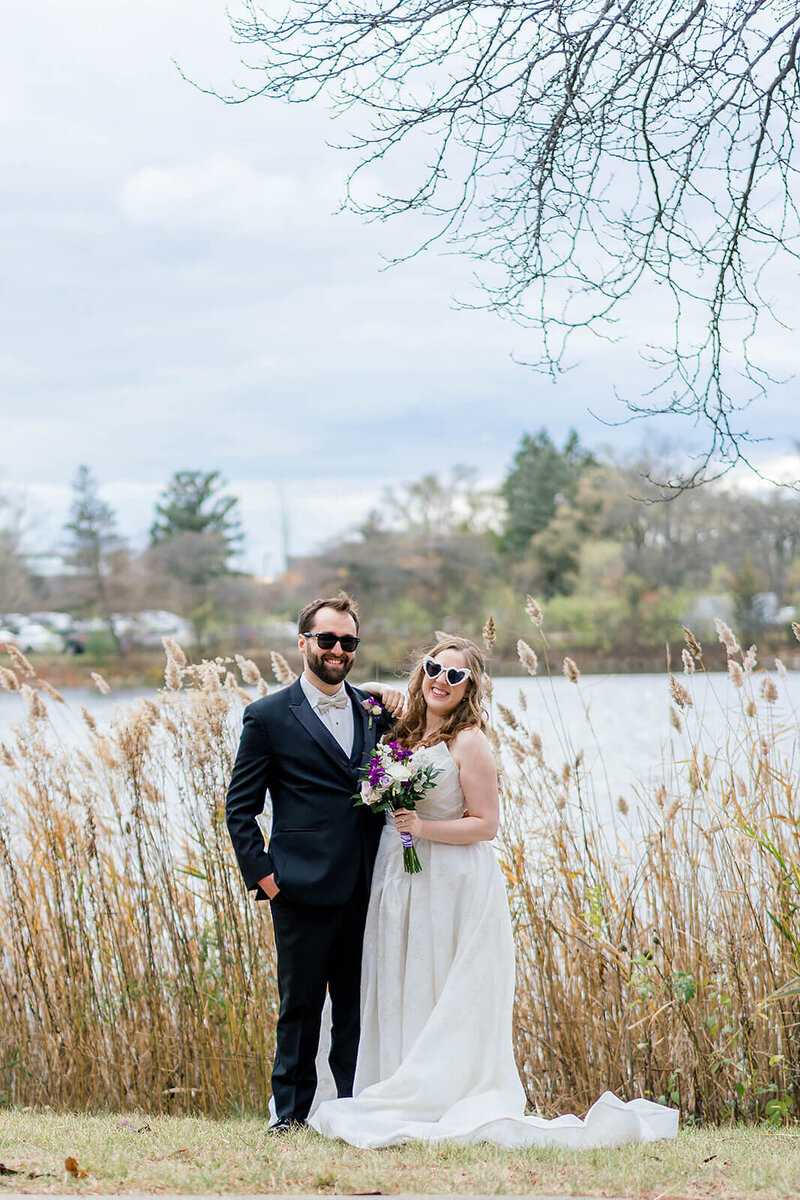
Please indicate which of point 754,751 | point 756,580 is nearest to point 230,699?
point 754,751

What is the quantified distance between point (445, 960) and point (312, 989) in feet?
1.66

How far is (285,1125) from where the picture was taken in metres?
4.58

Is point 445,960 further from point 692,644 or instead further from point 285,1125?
point 692,644

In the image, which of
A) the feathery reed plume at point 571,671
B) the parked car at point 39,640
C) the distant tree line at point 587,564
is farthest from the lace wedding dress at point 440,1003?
the parked car at point 39,640

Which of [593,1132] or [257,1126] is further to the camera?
[257,1126]

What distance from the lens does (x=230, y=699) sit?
619 cm

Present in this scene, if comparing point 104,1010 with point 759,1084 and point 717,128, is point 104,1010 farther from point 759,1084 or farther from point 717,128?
point 717,128

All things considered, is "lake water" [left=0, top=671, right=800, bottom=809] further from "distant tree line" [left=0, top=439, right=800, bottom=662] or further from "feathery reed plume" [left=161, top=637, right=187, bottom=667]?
"distant tree line" [left=0, top=439, right=800, bottom=662]

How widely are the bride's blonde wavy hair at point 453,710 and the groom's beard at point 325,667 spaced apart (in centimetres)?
28

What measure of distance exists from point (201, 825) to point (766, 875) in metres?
2.65

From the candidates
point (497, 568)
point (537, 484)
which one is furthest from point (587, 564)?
point (537, 484)

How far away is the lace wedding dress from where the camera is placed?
4352 millimetres

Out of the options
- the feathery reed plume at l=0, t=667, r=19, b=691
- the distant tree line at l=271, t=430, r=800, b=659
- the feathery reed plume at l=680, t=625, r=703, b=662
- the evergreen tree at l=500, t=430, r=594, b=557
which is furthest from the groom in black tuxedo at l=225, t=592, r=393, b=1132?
the evergreen tree at l=500, t=430, r=594, b=557

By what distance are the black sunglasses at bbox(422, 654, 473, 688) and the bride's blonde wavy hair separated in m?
0.04
